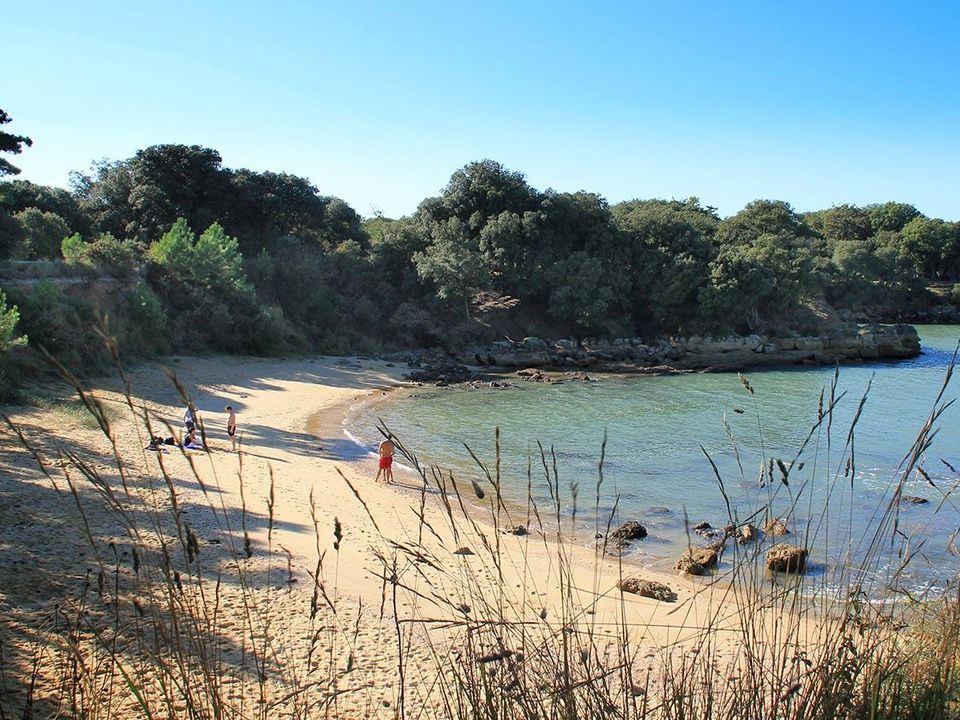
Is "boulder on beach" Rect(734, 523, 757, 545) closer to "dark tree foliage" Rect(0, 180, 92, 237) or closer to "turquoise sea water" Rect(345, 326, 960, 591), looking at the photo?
"turquoise sea water" Rect(345, 326, 960, 591)

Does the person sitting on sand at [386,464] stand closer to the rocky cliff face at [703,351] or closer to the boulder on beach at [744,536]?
the boulder on beach at [744,536]

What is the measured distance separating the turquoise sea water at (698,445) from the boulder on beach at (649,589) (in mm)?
1799

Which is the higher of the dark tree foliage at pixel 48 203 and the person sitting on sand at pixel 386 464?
the dark tree foliage at pixel 48 203

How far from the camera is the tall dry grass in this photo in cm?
250

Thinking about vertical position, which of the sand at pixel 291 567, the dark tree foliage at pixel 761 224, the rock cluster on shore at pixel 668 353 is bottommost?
the sand at pixel 291 567

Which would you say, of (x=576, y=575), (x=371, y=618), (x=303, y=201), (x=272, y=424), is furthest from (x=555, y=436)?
(x=303, y=201)

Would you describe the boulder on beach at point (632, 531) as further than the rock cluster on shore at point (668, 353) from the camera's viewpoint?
No

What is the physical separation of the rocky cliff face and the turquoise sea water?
12.9 feet

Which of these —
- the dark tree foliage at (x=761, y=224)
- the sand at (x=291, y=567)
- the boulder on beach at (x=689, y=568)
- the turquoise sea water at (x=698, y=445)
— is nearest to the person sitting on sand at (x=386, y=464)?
the sand at (x=291, y=567)

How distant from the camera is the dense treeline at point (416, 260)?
35969mm

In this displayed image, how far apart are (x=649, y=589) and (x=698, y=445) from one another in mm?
11151

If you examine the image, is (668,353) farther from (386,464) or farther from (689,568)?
(689,568)

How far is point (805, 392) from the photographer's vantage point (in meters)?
32.1

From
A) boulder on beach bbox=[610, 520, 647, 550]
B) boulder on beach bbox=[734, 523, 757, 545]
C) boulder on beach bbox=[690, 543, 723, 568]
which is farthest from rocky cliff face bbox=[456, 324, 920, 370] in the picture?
boulder on beach bbox=[734, 523, 757, 545]
